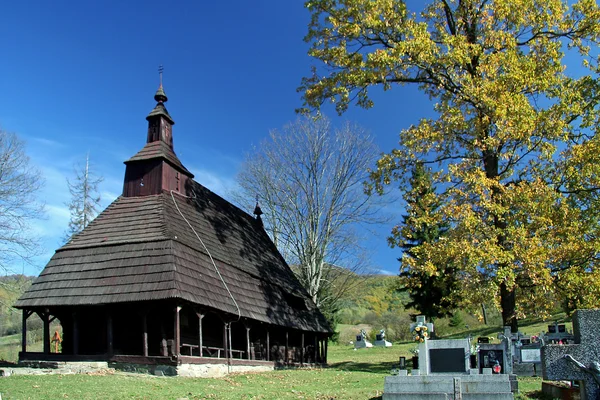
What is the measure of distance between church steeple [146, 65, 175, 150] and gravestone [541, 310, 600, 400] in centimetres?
2026

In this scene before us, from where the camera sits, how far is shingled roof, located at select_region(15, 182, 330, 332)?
1803 cm

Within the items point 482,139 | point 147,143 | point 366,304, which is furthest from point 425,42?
point 366,304

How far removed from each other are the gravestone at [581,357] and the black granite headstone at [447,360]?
460cm

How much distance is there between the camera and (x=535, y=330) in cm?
3369

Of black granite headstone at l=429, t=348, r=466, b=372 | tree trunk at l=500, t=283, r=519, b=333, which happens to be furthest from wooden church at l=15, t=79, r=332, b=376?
tree trunk at l=500, t=283, r=519, b=333

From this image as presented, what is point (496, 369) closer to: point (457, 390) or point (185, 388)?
point (457, 390)

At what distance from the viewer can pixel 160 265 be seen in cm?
1814

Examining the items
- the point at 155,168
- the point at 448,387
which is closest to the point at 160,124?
the point at 155,168

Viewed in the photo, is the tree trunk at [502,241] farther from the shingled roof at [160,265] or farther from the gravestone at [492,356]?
the shingled roof at [160,265]

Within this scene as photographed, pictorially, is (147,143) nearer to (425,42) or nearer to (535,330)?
(425,42)

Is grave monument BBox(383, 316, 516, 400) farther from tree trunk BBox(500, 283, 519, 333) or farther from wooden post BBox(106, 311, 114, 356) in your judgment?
wooden post BBox(106, 311, 114, 356)

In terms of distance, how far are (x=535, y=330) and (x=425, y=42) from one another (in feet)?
77.8

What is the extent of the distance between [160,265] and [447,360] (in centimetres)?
989

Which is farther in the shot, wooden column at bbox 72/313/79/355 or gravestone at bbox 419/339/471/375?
wooden column at bbox 72/313/79/355
